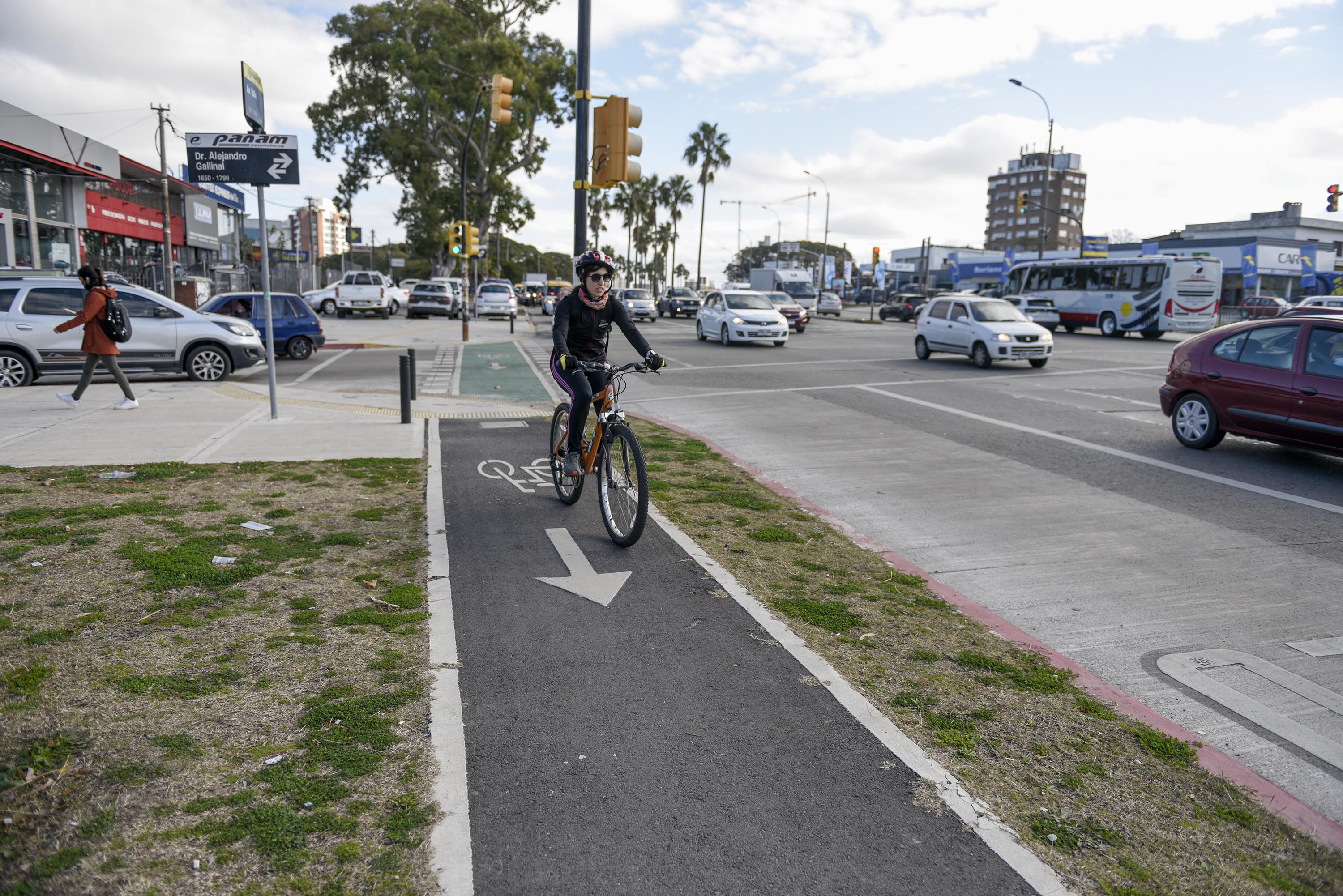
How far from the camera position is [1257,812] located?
10.7 ft

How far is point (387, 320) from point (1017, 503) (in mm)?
34486

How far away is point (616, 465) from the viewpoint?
648 cm

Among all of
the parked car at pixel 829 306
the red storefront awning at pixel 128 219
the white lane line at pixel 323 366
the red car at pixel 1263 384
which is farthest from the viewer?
the parked car at pixel 829 306

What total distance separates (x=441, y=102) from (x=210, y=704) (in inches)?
1921

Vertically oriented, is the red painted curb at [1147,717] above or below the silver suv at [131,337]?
below

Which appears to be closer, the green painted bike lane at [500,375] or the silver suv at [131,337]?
the silver suv at [131,337]


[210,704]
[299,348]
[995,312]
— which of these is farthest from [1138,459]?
[299,348]

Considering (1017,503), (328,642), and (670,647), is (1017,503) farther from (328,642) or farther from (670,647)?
(328,642)

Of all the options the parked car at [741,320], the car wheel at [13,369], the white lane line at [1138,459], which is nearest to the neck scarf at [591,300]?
the white lane line at [1138,459]

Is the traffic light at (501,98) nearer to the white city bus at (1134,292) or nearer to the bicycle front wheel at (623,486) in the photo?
the bicycle front wheel at (623,486)

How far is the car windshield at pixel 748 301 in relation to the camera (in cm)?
2789

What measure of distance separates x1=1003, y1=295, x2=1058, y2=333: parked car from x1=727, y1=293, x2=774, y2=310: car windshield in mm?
13495

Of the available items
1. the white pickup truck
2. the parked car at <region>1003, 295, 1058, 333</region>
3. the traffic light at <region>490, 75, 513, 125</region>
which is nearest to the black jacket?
the traffic light at <region>490, 75, 513, 125</region>

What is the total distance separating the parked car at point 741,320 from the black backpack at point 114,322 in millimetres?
17657
